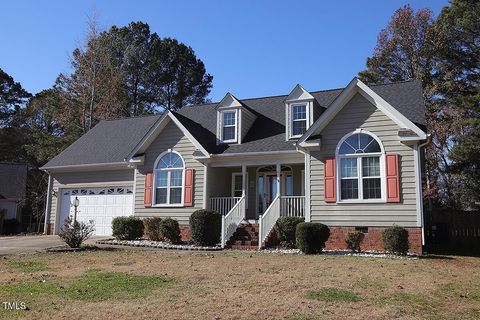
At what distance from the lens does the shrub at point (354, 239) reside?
14305 millimetres

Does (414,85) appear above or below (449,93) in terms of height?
below

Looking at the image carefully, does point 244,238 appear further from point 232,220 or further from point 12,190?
point 12,190

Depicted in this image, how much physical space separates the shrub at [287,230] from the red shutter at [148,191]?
659 cm

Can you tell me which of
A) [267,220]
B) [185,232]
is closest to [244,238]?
[267,220]

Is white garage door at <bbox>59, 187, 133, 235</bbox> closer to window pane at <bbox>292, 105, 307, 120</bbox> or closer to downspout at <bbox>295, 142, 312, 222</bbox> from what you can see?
window pane at <bbox>292, 105, 307, 120</bbox>

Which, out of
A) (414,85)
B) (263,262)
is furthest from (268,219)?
(414,85)

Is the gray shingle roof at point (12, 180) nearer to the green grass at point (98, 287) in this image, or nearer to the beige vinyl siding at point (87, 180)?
the beige vinyl siding at point (87, 180)

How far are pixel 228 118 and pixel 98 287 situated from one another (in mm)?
12926

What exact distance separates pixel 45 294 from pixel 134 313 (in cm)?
236

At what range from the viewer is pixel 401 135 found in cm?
1492

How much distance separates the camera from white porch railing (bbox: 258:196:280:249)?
15831mm

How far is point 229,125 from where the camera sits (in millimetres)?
20125

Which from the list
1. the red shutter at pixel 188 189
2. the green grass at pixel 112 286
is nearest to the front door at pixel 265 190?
the red shutter at pixel 188 189

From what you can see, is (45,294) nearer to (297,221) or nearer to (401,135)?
(297,221)
